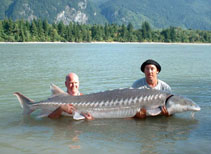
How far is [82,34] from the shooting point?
422 feet

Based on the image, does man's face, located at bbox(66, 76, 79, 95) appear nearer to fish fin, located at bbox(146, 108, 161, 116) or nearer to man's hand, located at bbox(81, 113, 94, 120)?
man's hand, located at bbox(81, 113, 94, 120)

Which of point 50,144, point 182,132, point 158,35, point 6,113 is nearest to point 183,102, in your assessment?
point 182,132

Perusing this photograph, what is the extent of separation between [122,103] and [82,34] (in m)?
123

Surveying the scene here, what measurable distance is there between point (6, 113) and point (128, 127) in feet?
11.5

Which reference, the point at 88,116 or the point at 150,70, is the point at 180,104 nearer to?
the point at 150,70

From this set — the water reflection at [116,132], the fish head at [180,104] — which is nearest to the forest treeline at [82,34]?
the water reflection at [116,132]

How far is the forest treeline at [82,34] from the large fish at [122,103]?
99282mm

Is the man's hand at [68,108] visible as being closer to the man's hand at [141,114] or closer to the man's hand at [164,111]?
the man's hand at [141,114]

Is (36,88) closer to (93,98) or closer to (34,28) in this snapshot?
(93,98)

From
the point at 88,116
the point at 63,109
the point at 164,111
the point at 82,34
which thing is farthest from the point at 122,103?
the point at 82,34

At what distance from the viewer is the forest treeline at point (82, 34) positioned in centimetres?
10400

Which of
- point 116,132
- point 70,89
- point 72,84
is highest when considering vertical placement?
point 72,84

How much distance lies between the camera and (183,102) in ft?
23.4

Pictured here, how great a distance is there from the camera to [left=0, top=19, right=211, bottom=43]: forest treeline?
341 ft
